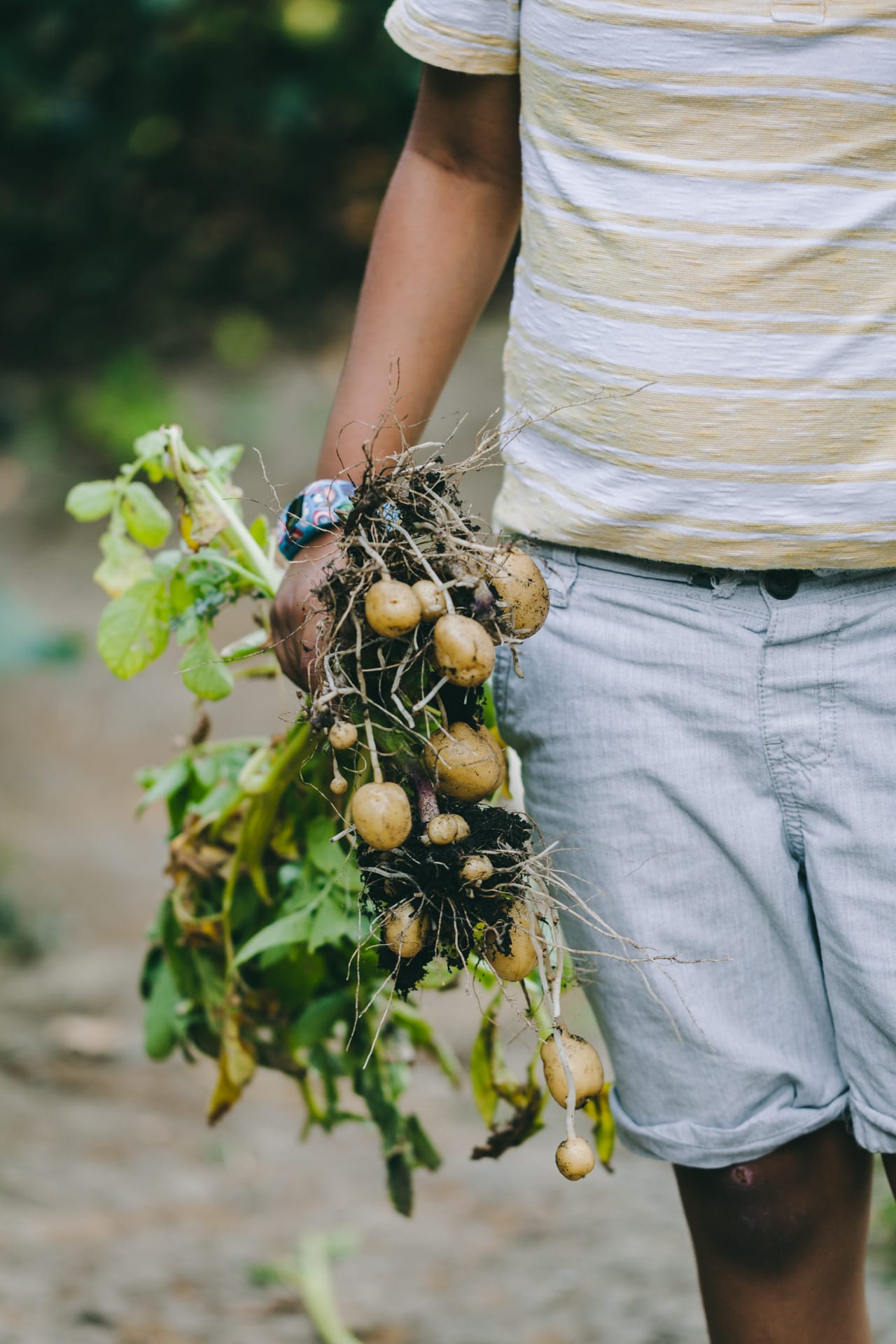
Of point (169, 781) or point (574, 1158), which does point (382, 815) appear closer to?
point (574, 1158)

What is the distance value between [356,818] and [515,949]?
0.16 metres

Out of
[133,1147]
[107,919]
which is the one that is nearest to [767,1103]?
[133,1147]

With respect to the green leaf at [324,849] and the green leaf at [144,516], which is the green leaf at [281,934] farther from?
the green leaf at [144,516]

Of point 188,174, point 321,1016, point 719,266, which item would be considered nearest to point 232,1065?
→ point 321,1016

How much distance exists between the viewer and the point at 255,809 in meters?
1.42

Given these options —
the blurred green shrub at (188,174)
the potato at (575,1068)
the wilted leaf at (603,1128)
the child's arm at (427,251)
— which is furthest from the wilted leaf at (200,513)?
the blurred green shrub at (188,174)

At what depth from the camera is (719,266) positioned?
Answer: 936mm

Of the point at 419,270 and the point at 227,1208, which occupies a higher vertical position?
the point at 419,270

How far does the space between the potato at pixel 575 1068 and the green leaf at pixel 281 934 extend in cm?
40

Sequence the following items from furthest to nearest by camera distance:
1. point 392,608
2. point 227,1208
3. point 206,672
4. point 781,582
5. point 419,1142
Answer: point 227,1208, point 419,1142, point 206,672, point 781,582, point 392,608

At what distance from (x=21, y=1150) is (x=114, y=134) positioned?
435 centimetres

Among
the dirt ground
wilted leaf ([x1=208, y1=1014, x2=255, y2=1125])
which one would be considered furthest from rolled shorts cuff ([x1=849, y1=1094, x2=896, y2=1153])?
the dirt ground

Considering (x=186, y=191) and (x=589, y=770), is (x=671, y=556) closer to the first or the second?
(x=589, y=770)

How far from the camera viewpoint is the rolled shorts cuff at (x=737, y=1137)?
1.03 metres
